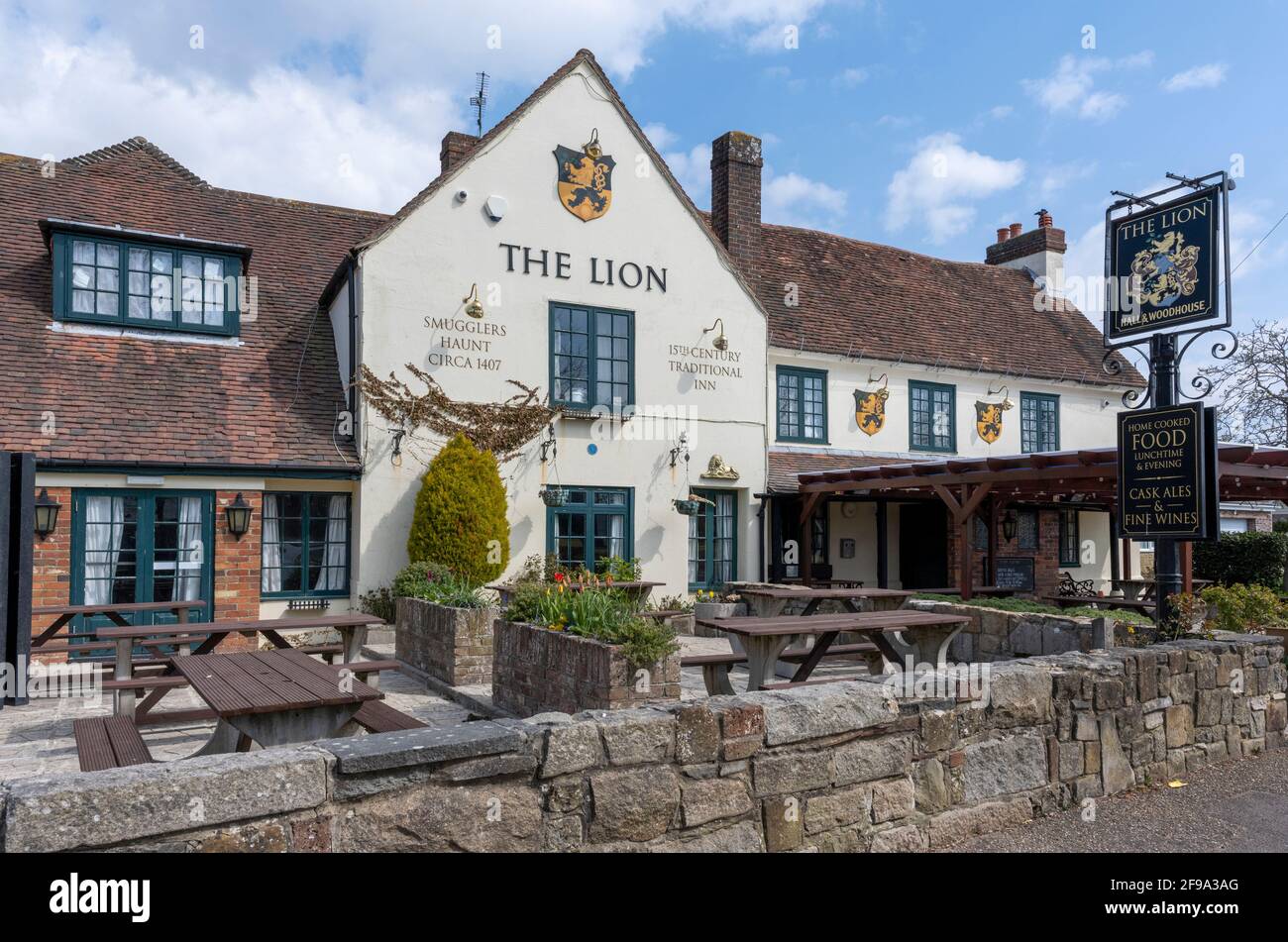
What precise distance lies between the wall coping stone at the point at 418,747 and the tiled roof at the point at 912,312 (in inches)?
521

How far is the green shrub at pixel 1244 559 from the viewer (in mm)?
19500

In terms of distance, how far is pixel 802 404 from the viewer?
16625 mm

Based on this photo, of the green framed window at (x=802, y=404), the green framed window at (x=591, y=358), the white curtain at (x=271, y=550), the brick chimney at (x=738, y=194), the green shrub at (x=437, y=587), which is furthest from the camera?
the brick chimney at (x=738, y=194)

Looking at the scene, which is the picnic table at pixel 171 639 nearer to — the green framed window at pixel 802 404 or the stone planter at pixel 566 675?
the stone planter at pixel 566 675

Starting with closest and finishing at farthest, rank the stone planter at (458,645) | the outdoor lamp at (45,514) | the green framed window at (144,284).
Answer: the stone planter at (458,645)
the outdoor lamp at (45,514)
the green framed window at (144,284)

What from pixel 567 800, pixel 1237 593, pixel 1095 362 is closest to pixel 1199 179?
pixel 1237 593

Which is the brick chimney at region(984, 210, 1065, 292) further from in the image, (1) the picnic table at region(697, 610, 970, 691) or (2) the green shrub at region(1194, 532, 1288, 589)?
(1) the picnic table at region(697, 610, 970, 691)

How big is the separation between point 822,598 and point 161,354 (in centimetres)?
915

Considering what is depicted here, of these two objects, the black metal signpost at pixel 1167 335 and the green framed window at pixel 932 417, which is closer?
the black metal signpost at pixel 1167 335

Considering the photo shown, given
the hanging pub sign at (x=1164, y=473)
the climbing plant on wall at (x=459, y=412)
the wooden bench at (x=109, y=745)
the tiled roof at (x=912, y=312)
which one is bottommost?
the wooden bench at (x=109, y=745)

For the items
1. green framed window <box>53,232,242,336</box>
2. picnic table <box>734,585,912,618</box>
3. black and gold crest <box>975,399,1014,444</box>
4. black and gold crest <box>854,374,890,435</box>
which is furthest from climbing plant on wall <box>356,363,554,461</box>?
black and gold crest <box>975,399,1014,444</box>

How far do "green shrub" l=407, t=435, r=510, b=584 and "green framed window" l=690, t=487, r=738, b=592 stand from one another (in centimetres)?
382

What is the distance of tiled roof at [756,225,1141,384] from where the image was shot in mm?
17328

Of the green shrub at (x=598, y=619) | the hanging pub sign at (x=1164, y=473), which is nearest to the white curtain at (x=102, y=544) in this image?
the green shrub at (x=598, y=619)
